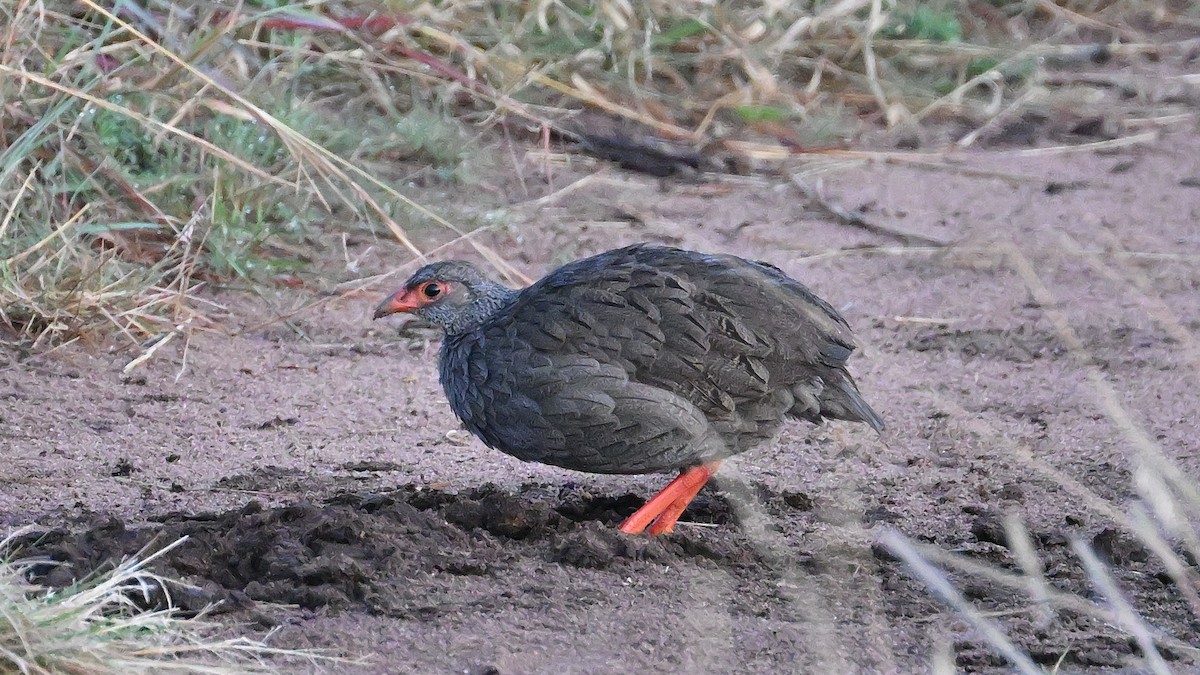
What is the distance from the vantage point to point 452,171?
23.8 feet

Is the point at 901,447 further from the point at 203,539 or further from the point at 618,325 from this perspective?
the point at 203,539

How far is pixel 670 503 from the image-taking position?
162 inches

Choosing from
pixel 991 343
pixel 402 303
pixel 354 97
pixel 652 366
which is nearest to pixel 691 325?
pixel 652 366

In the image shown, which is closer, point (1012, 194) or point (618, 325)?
point (618, 325)

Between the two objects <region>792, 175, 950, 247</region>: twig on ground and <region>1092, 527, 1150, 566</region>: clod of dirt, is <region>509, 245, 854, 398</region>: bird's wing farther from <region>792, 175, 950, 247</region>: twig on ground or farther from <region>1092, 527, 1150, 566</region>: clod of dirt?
<region>792, 175, 950, 247</region>: twig on ground

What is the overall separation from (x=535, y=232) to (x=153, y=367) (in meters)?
2.04

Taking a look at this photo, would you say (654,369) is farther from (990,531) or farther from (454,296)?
(990,531)

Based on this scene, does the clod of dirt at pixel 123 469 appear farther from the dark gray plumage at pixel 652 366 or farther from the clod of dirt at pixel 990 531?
the clod of dirt at pixel 990 531

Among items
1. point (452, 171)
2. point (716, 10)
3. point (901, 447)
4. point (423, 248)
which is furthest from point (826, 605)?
point (716, 10)

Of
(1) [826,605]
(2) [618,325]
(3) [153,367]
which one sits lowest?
(3) [153,367]

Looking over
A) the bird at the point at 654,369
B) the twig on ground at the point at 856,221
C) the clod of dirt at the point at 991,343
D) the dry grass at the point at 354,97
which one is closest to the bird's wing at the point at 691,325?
the bird at the point at 654,369

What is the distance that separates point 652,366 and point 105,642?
5.27ft

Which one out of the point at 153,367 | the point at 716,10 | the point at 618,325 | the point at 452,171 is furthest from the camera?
the point at 716,10

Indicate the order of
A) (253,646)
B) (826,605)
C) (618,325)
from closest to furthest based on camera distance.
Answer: (253,646)
(826,605)
(618,325)
